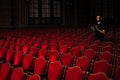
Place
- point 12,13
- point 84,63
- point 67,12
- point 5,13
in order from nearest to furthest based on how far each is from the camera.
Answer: point 84,63
point 5,13
point 12,13
point 67,12

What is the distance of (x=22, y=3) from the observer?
53.7 feet

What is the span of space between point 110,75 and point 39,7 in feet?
46.8

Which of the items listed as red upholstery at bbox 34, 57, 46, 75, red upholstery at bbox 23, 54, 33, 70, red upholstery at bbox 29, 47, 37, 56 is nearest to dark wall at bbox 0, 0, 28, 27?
red upholstery at bbox 29, 47, 37, 56

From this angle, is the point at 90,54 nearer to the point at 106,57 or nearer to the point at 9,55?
the point at 106,57

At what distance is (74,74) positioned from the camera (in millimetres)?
3715

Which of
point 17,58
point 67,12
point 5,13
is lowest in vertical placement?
point 17,58

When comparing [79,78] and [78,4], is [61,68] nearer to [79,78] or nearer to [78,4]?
[79,78]

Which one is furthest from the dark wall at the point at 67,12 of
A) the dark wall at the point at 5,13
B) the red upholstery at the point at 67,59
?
the red upholstery at the point at 67,59

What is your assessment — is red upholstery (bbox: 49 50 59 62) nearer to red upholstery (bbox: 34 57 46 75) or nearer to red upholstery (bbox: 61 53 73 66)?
red upholstery (bbox: 61 53 73 66)

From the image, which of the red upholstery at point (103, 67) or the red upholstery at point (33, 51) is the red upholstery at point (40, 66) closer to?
the red upholstery at point (103, 67)

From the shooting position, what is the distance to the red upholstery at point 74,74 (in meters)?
3.64

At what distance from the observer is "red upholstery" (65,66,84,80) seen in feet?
11.9

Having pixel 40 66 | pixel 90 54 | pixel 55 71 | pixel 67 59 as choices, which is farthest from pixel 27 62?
pixel 90 54

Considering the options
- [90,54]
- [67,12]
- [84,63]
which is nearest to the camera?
[84,63]
